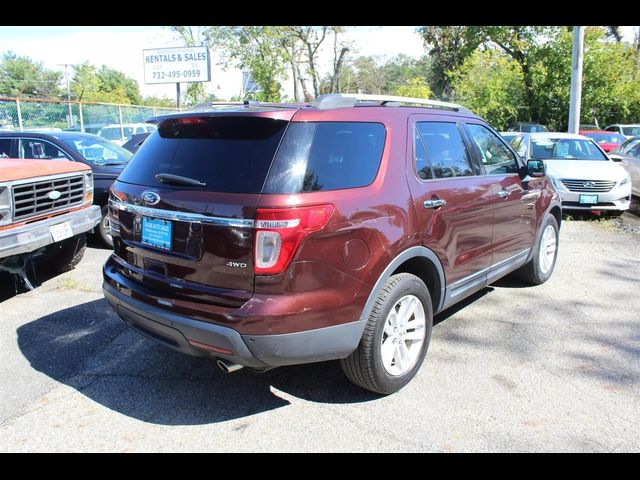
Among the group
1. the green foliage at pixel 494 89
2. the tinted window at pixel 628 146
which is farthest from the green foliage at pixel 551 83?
the tinted window at pixel 628 146

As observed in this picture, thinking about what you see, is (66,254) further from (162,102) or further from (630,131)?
(162,102)

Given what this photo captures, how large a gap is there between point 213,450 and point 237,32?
29.4m

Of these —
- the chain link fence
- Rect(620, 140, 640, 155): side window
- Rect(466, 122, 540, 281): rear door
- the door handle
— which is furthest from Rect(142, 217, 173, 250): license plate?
Rect(620, 140, 640, 155): side window

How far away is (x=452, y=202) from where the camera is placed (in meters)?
3.69

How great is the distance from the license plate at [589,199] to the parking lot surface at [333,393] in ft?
15.4

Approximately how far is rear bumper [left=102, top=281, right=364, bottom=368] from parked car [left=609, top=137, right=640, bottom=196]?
394 inches

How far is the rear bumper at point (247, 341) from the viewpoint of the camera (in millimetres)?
2656

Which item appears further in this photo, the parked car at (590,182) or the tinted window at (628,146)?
the tinted window at (628,146)

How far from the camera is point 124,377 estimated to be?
3.61m

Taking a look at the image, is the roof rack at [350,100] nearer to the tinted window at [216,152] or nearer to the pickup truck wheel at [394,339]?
the tinted window at [216,152]

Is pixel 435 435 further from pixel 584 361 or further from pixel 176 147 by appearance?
pixel 176 147

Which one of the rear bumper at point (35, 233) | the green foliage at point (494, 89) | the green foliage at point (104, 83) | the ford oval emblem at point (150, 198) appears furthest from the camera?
the green foliage at point (104, 83)

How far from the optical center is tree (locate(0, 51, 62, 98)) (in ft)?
201
